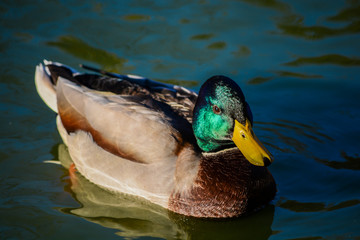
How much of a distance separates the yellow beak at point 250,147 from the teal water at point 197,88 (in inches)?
30.2

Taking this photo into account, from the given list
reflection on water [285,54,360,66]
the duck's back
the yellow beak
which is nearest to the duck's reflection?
the duck's back

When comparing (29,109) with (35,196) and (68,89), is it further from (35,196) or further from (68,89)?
(35,196)

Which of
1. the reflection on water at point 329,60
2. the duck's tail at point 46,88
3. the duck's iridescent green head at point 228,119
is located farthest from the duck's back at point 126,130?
the reflection on water at point 329,60

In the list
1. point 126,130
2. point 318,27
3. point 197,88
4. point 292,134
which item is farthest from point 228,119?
point 318,27

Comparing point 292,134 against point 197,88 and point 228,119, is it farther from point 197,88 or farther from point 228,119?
point 228,119

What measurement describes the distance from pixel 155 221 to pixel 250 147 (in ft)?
4.18

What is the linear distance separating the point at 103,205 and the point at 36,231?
0.80 meters

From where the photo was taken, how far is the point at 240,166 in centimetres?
530

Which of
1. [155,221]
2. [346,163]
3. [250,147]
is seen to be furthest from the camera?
[346,163]

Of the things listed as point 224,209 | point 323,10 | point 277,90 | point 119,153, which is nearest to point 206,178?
point 224,209

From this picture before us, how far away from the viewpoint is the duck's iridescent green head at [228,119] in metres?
4.88

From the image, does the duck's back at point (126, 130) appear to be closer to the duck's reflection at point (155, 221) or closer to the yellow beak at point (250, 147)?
the duck's reflection at point (155, 221)

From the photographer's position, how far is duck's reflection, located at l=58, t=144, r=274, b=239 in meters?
5.12

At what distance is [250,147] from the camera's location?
4.87 m
